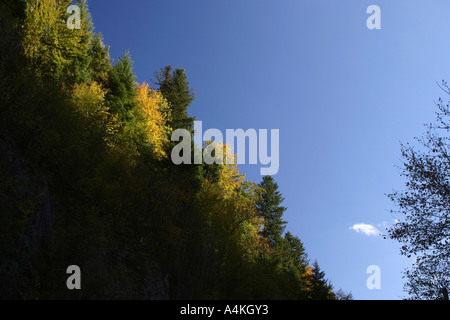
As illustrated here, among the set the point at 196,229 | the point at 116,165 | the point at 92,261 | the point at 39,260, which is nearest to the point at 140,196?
the point at 116,165

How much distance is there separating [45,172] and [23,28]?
14233 millimetres

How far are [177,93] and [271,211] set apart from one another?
2404 centimetres

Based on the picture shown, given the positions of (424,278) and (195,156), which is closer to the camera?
(424,278)

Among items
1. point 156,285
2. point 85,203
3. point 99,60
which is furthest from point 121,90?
point 156,285

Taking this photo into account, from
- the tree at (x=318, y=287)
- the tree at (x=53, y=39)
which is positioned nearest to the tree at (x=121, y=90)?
the tree at (x=53, y=39)

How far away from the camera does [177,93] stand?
42.9m

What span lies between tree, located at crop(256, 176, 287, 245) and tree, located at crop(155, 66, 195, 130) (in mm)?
16880

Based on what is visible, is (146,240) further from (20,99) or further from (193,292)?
(20,99)

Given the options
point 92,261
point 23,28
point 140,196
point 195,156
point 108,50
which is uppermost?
point 108,50

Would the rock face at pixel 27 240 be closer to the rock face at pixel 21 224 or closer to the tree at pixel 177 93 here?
the rock face at pixel 21 224

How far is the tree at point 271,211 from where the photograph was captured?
41.5m

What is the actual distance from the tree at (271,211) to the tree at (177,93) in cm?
1688

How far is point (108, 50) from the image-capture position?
3409 cm

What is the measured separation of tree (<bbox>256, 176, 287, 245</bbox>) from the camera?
136ft
